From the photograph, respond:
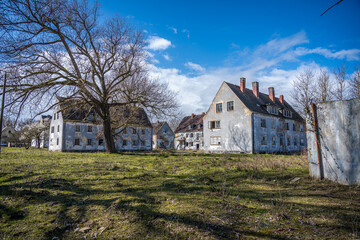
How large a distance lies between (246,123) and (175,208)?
24810 millimetres

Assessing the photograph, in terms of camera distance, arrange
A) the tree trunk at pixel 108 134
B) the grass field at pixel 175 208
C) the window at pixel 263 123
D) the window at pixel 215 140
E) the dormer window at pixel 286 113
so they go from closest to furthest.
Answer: the grass field at pixel 175 208 < the tree trunk at pixel 108 134 < the window at pixel 263 123 < the window at pixel 215 140 < the dormer window at pixel 286 113

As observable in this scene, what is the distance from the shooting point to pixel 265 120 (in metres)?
29.8

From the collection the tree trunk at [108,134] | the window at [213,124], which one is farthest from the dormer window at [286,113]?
the tree trunk at [108,134]

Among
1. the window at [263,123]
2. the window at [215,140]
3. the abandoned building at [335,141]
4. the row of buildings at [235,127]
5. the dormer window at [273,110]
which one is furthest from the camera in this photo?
the dormer window at [273,110]

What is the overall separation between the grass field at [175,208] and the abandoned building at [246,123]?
2058 centimetres

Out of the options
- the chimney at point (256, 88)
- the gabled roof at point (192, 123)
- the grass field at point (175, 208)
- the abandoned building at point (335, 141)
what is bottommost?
the grass field at point (175, 208)

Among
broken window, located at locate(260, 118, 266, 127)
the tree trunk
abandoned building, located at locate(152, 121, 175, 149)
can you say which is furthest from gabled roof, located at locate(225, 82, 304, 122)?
abandoned building, located at locate(152, 121, 175, 149)

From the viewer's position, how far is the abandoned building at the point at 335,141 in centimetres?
668

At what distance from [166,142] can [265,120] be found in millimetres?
31559

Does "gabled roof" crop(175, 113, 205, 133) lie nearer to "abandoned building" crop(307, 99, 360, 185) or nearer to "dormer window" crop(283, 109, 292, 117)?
"dormer window" crop(283, 109, 292, 117)

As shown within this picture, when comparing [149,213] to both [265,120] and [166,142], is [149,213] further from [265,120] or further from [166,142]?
[166,142]

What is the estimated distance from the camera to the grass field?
379 centimetres

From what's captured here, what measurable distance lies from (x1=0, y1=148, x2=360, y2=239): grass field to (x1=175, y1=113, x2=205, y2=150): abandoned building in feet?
127

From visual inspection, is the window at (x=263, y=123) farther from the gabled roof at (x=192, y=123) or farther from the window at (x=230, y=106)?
the gabled roof at (x=192, y=123)
